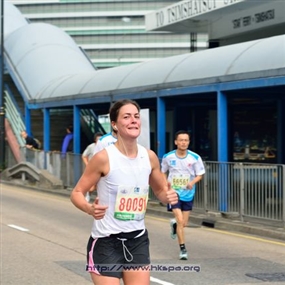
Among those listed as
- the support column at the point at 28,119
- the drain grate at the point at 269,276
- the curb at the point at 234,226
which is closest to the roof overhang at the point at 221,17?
the support column at the point at 28,119

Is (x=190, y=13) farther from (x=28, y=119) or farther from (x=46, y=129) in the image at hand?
(x=28, y=119)

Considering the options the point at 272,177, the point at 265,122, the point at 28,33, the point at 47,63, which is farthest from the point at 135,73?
the point at 28,33

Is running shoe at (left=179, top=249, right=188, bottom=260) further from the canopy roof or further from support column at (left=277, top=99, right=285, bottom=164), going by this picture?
support column at (left=277, top=99, right=285, bottom=164)

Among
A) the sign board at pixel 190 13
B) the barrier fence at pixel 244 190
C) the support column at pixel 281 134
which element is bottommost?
the barrier fence at pixel 244 190

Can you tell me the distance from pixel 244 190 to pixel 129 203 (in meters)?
9.30

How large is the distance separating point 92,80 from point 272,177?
12302mm

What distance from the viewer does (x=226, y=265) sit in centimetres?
952

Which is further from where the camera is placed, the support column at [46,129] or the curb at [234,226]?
the support column at [46,129]

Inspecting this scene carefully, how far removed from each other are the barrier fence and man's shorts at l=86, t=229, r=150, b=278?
8.11 m

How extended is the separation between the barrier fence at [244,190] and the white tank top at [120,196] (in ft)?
26.6

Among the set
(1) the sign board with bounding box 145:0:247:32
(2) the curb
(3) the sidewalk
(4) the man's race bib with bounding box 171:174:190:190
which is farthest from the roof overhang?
(4) the man's race bib with bounding box 171:174:190:190

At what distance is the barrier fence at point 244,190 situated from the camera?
13.1 m

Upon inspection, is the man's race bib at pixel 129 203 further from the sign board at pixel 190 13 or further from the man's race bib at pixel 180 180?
the sign board at pixel 190 13

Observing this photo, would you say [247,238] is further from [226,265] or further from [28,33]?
[28,33]
